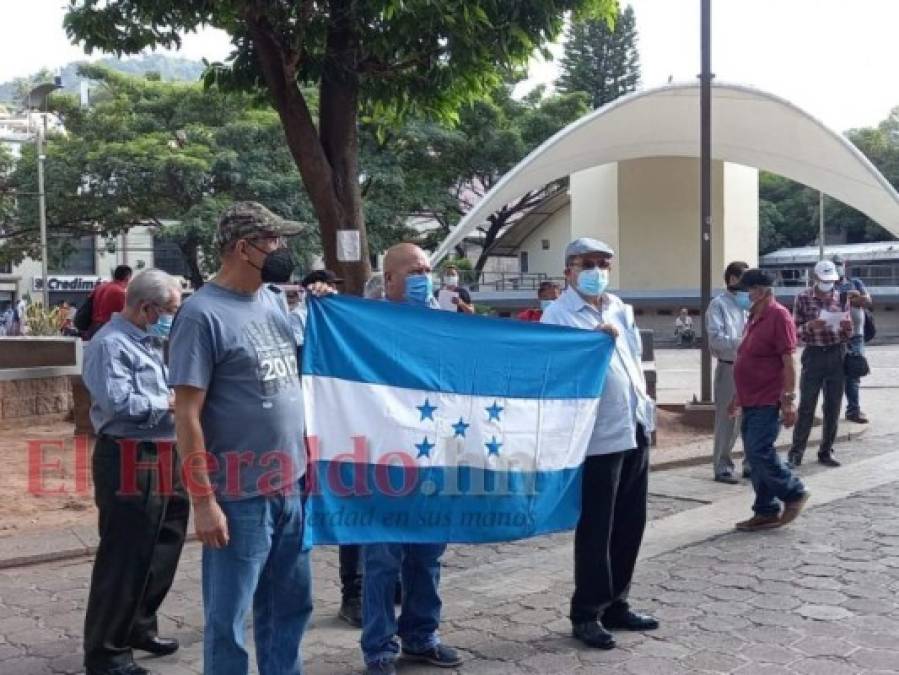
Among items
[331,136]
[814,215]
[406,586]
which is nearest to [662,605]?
[406,586]

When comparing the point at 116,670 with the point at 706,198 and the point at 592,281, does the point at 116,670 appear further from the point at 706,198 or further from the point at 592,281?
the point at 706,198

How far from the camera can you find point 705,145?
12.3 meters

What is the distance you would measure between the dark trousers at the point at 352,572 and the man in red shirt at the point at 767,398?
119 inches

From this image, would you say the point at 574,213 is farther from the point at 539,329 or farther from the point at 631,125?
the point at 539,329

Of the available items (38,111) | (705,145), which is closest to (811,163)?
(705,145)

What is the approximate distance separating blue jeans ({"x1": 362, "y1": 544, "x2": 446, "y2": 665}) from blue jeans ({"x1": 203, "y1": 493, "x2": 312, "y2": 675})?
0.62m

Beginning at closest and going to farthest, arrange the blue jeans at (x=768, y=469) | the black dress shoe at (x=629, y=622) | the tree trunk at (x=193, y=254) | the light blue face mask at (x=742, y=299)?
the black dress shoe at (x=629, y=622) → the blue jeans at (x=768, y=469) → the light blue face mask at (x=742, y=299) → the tree trunk at (x=193, y=254)

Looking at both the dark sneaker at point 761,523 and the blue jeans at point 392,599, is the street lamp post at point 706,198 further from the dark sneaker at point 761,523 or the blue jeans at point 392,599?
the blue jeans at point 392,599

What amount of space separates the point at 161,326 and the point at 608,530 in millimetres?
2348

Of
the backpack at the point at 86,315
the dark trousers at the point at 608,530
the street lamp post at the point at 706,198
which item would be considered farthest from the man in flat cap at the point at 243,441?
the street lamp post at the point at 706,198

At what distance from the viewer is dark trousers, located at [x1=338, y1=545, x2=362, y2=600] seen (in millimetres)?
5117

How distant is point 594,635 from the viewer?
4.55m

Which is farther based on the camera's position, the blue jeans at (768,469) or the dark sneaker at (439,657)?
the blue jeans at (768,469)

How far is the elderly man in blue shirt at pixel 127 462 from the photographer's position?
4215 mm
